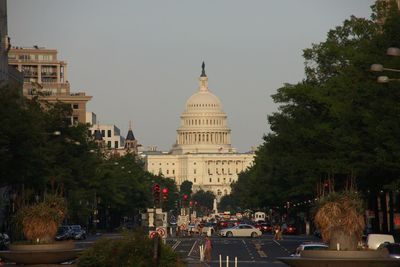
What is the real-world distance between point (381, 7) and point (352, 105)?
9.07 m

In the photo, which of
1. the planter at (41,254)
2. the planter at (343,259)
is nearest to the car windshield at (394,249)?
the planter at (41,254)

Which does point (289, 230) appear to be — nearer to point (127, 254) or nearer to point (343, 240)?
point (127, 254)

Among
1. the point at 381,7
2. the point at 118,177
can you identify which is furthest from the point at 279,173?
the point at 381,7

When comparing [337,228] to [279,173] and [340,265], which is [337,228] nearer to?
[340,265]

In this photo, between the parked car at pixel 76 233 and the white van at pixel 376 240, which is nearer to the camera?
the white van at pixel 376 240

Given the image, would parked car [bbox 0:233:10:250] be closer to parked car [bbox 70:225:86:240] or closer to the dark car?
the dark car

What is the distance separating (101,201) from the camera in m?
179

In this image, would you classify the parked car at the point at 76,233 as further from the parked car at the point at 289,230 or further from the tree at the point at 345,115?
the parked car at the point at 289,230

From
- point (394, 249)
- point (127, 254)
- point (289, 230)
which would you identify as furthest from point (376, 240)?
point (289, 230)

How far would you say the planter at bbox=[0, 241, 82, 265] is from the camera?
167 feet

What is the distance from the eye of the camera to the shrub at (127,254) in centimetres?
4128

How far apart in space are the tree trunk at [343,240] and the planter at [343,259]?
763 millimetres

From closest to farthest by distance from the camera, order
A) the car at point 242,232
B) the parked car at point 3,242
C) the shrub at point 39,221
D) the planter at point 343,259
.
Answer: the planter at point 343,259, the shrub at point 39,221, the parked car at point 3,242, the car at point 242,232

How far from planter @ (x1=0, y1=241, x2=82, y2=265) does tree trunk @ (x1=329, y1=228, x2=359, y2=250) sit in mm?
12722
